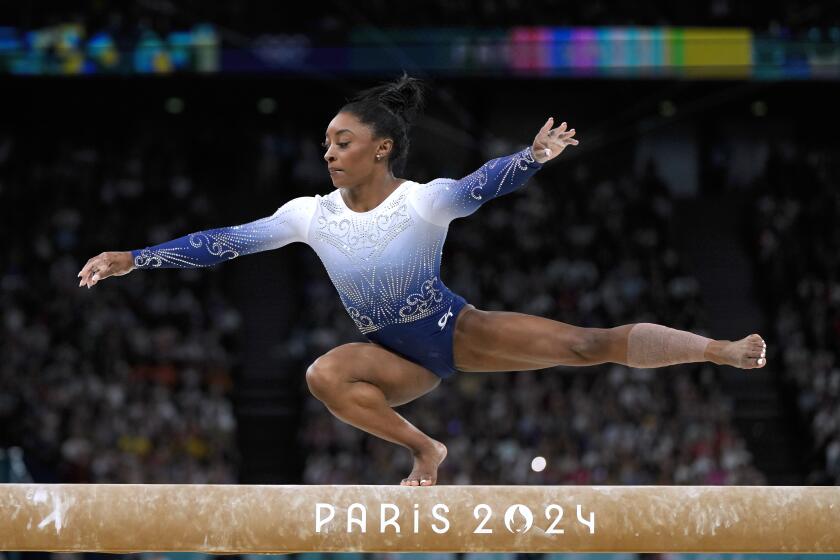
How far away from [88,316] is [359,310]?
9.49 m

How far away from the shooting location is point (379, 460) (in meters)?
11.9

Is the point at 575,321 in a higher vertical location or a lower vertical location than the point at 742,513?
higher

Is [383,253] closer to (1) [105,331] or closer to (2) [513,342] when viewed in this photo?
(2) [513,342]

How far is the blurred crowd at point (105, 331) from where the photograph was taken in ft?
39.2

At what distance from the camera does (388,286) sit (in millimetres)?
4781

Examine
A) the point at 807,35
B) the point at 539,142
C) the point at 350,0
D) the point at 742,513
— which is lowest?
the point at 742,513

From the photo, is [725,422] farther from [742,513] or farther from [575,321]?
[742,513]

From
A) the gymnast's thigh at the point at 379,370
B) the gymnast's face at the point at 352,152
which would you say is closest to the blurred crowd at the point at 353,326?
the gymnast's thigh at the point at 379,370

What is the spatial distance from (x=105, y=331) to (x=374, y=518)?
9812 mm

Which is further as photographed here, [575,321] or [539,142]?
[575,321]

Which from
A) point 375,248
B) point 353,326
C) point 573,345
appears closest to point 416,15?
Answer: point 353,326

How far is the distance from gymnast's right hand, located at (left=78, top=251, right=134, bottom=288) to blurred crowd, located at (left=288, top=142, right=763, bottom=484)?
715 centimetres

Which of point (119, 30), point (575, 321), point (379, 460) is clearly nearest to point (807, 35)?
point (575, 321)

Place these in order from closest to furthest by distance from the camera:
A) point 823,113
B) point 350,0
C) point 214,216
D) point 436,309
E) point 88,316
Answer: point 436,309, point 88,316, point 350,0, point 214,216, point 823,113
